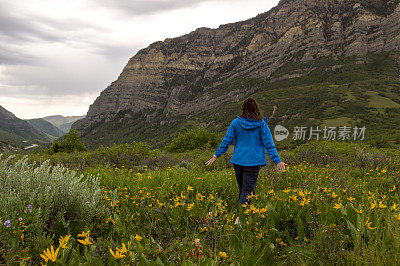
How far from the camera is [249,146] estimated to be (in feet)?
13.9

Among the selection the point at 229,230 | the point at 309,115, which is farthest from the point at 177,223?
the point at 309,115

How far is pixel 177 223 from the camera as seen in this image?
126 inches

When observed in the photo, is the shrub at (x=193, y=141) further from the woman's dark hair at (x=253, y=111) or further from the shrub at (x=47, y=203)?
the shrub at (x=47, y=203)

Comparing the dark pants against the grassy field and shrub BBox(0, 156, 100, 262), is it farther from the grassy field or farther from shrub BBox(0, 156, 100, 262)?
shrub BBox(0, 156, 100, 262)

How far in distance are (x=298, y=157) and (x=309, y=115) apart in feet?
368

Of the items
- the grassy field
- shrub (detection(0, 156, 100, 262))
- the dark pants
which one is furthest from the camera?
the dark pants

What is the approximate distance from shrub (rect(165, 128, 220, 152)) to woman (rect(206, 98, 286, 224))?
1057 centimetres

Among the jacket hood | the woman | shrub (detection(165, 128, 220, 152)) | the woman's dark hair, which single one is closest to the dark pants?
the woman

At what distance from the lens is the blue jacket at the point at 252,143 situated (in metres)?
4.13

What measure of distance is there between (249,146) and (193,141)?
11.2 meters

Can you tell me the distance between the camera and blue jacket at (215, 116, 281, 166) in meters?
4.13

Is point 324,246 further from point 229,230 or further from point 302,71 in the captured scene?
point 302,71

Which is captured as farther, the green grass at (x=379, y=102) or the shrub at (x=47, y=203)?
the green grass at (x=379, y=102)

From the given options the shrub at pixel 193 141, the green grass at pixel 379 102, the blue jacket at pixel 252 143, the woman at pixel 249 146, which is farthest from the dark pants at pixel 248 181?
the green grass at pixel 379 102
